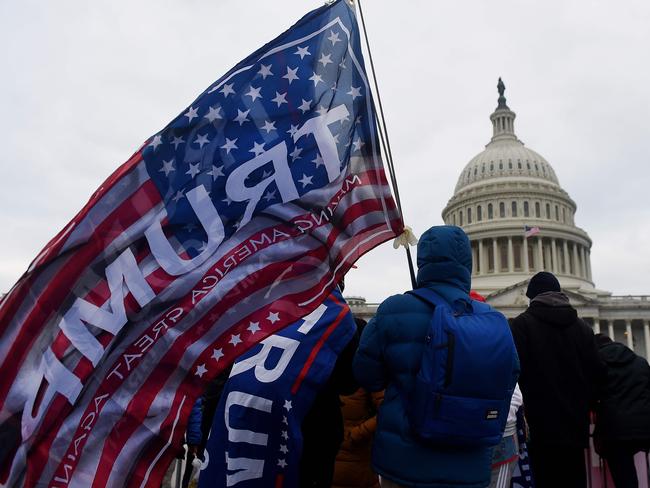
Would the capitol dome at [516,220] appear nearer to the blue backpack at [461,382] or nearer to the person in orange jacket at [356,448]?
the person in orange jacket at [356,448]

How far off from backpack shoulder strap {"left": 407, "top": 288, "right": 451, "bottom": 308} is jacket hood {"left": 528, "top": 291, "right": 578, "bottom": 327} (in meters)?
1.86

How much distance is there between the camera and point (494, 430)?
336cm

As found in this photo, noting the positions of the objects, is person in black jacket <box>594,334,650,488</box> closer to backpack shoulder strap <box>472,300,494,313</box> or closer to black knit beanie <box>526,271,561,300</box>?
black knit beanie <box>526,271,561,300</box>

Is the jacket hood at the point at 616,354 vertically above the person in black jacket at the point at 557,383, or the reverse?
the jacket hood at the point at 616,354

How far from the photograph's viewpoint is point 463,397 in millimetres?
3252

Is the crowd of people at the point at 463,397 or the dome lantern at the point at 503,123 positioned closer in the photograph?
the crowd of people at the point at 463,397

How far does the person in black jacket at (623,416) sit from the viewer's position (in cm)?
561

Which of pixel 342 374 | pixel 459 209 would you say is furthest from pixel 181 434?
pixel 459 209

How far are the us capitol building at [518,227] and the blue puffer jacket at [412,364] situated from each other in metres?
49.1

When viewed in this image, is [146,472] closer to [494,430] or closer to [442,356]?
[442,356]

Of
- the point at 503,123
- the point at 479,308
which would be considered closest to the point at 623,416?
the point at 479,308

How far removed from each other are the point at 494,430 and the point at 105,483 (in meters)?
2.04

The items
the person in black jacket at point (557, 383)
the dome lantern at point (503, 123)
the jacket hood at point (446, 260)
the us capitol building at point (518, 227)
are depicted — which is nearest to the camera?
the jacket hood at point (446, 260)

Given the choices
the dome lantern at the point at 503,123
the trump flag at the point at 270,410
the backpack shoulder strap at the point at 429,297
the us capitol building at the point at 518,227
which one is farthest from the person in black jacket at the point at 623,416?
the dome lantern at the point at 503,123
